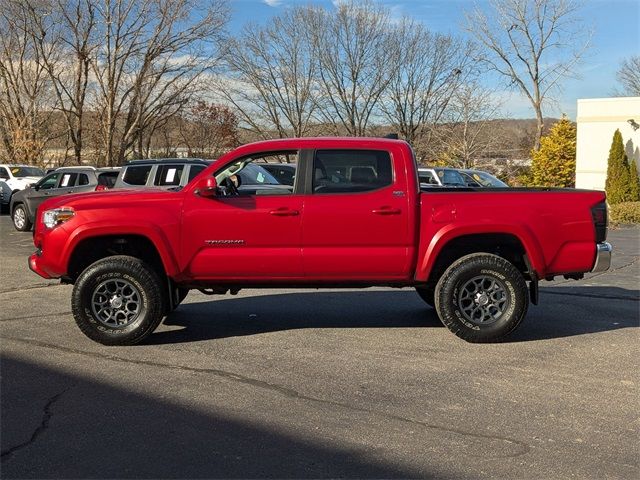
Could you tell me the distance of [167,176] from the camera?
14.5 m

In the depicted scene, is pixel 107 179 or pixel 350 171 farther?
pixel 107 179

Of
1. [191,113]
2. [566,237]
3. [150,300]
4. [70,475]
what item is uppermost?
[191,113]

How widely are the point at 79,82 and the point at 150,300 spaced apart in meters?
31.8

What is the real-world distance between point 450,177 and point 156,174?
27.9 ft

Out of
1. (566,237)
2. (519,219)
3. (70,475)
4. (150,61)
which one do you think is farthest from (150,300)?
(150,61)

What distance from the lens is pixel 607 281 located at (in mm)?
10859

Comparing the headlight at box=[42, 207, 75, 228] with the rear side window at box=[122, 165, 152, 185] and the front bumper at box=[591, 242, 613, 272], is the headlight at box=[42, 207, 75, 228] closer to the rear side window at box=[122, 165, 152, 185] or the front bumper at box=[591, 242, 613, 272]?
the front bumper at box=[591, 242, 613, 272]

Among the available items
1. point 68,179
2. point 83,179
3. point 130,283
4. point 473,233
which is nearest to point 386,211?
point 473,233

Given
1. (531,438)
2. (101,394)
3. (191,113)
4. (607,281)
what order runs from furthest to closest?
(191,113) → (607,281) → (101,394) → (531,438)

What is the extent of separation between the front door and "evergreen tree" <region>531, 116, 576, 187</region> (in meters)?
25.9

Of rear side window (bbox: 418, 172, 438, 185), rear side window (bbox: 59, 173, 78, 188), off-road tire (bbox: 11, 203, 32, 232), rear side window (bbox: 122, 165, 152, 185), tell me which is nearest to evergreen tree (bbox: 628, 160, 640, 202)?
rear side window (bbox: 418, 172, 438, 185)

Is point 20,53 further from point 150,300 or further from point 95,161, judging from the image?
point 150,300

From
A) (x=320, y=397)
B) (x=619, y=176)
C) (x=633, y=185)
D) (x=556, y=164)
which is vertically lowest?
(x=320, y=397)

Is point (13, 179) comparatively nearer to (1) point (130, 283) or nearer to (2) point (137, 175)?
(2) point (137, 175)
